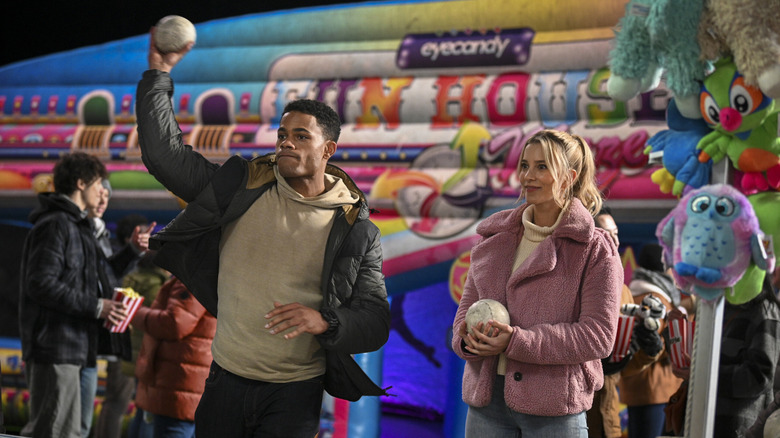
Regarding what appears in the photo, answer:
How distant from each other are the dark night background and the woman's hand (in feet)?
11.8

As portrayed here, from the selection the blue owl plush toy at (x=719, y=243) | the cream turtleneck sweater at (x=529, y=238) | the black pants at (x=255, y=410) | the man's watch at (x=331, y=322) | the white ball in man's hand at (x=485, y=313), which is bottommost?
the black pants at (x=255, y=410)

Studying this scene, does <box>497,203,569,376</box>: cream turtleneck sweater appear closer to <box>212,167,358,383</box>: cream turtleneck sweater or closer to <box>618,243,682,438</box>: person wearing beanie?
<box>212,167,358,383</box>: cream turtleneck sweater

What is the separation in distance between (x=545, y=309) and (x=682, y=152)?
1047 mm

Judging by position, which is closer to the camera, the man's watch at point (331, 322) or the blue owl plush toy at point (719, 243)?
the man's watch at point (331, 322)

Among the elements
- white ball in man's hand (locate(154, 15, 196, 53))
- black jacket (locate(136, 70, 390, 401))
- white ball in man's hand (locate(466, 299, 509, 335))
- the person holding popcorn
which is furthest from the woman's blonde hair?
the person holding popcorn

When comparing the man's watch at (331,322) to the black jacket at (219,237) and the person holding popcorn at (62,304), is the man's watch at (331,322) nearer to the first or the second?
the black jacket at (219,237)

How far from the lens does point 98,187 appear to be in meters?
3.28

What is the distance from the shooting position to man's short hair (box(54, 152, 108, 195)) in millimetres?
3205

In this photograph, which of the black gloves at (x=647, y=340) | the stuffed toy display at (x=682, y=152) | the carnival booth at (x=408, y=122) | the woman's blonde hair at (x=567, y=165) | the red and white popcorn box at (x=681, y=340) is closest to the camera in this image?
the woman's blonde hair at (x=567, y=165)

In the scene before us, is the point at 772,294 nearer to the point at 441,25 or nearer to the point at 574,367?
the point at 574,367

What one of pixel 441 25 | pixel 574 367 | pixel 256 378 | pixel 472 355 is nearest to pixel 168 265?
pixel 256 378

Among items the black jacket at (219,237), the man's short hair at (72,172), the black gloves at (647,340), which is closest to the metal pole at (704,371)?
the black gloves at (647,340)

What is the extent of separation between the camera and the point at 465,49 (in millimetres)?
4148

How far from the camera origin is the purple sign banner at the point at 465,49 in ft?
13.3
